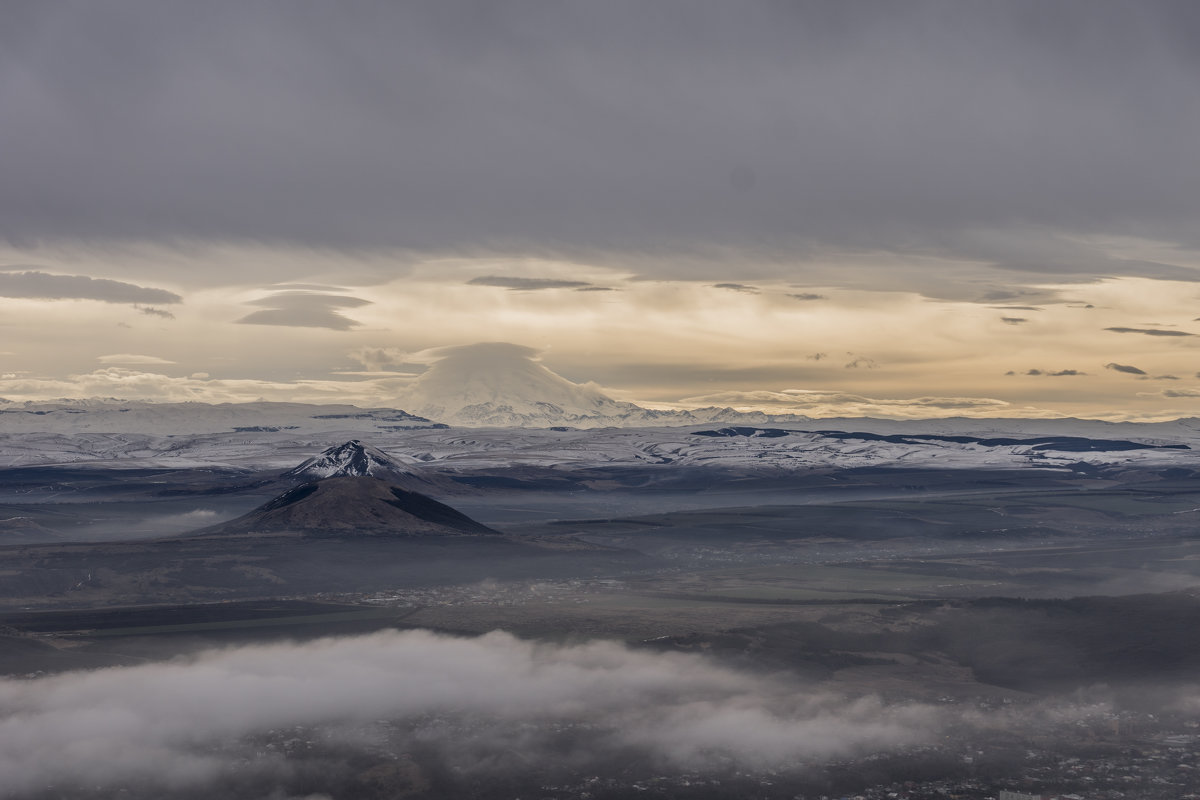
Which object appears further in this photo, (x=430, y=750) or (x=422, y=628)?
(x=422, y=628)

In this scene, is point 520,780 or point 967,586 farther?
point 967,586

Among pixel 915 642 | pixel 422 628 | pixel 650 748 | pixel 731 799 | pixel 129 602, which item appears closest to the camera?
pixel 731 799

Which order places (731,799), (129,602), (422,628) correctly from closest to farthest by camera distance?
1. (731,799)
2. (422,628)
3. (129,602)

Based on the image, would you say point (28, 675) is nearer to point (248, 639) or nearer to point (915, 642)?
point (248, 639)

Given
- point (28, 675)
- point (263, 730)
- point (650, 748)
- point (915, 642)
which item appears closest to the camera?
point (650, 748)

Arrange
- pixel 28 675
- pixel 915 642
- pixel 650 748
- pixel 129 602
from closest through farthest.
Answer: pixel 650 748
pixel 28 675
pixel 915 642
pixel 129 602

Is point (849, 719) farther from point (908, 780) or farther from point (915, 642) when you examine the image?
point (915, 642)

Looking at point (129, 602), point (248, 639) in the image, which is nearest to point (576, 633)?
point (248, 639)

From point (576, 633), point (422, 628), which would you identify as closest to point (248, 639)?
point (422, 628)
